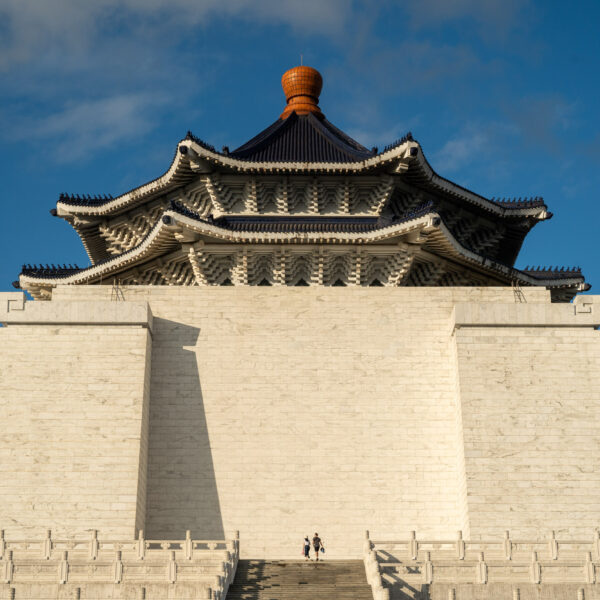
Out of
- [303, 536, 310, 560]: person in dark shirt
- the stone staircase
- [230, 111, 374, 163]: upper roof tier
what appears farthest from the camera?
[230, 111, 374, 163]: upper roof tier

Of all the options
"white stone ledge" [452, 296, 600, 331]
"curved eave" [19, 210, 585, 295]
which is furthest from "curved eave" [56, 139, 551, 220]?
"white stone ledge" [452, 296, 600, 331]

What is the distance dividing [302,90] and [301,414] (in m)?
12.5

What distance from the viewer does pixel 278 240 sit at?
31.2 meters

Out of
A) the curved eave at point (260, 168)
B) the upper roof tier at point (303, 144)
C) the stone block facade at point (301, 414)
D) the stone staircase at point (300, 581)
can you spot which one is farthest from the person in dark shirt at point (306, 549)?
the upper roof tier at point (303, 144)

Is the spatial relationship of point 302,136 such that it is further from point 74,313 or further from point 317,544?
point 317,544

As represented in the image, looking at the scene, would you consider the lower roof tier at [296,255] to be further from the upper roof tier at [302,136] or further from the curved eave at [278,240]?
the upper roof tier at [302,136]

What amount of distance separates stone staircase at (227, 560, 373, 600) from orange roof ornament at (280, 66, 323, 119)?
16.4 m

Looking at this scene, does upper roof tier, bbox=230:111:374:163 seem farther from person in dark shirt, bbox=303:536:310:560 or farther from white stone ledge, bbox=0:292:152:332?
person in dark shirt, bbox=303:536:310:560

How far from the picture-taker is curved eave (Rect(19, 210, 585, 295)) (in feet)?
101

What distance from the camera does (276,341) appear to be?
30875 mm

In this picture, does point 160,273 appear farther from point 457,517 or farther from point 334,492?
point 457,517

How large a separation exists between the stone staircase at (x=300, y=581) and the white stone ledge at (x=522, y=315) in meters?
7.12

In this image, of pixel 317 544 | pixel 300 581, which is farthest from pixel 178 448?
pixel 300 581

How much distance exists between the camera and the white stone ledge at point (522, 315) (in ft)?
98.2
